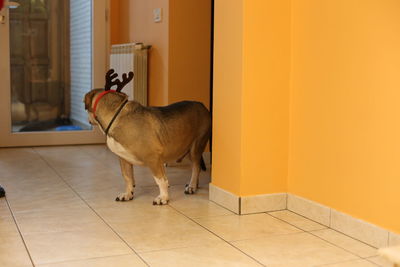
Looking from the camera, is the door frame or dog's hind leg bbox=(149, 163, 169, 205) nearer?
dog's hind leg bbox=(149, 163, 169, 205)

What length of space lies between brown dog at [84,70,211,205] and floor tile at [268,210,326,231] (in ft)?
2.08

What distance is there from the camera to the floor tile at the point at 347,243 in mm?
2465

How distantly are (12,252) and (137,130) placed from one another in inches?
39.5

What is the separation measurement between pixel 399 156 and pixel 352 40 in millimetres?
559

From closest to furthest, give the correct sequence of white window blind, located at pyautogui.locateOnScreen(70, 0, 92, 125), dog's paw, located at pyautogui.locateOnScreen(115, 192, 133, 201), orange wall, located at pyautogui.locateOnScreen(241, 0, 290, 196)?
orange wall, located at pyautogui.locateOnScreen(241, 0, 290, 196) < dog's paw, located at pyautogui.locateOnScreen(115, 192, 133, 201) < white window blind, located at pyautogui.locateOnScreen(70, 0, 92, 125)

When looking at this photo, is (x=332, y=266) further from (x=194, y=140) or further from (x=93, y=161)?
(x=93, y=161)

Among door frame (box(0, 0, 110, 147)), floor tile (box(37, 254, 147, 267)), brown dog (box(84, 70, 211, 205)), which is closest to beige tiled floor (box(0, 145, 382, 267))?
floor tile (box(37, 254, 147, 267))

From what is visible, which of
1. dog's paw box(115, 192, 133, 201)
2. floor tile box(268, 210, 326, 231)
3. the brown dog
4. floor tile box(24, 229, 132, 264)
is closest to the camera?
floor tile box(24, 229, 132, 264)

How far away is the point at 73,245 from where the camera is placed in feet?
8.23

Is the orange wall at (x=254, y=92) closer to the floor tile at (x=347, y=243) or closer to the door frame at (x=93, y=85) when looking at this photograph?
the floor tile at (x=347, y=243)

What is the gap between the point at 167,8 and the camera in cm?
441

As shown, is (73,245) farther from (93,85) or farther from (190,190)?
(93,85)

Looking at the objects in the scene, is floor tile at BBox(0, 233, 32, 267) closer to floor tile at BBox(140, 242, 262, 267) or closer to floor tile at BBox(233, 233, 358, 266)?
floor tile at BBox(140, 242, 262, 267)

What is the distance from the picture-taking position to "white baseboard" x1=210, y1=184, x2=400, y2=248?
8.26 feet
